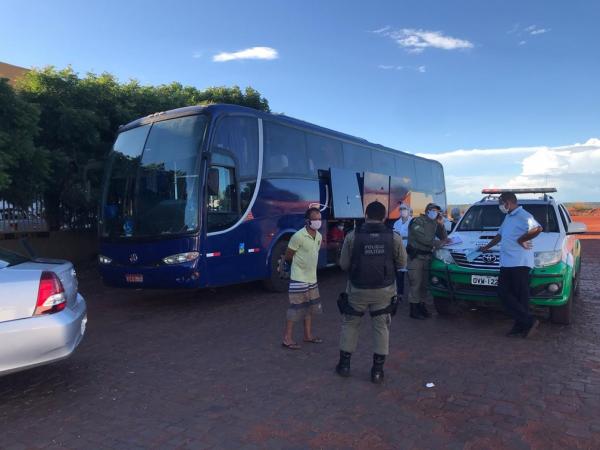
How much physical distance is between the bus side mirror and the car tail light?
12.1 feet

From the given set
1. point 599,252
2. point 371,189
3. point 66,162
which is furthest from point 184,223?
point 599,252

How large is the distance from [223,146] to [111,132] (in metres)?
6.41

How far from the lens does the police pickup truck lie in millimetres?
6164

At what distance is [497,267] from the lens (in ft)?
21.1

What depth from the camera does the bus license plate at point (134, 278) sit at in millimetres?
7927

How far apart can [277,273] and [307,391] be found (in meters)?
5.03

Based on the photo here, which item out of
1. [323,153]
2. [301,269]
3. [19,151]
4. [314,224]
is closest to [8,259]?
[301,269]

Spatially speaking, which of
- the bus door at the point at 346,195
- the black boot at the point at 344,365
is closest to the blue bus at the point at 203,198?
the bus door at the point at 346,195

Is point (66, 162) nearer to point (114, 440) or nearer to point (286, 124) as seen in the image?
point (286, 124)

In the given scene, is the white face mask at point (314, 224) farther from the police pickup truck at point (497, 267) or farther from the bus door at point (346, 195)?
the bus door at point (346, 195)

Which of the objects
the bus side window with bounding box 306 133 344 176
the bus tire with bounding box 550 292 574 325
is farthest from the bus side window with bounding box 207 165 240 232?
the bus tire with bounding box 550 292 574 325

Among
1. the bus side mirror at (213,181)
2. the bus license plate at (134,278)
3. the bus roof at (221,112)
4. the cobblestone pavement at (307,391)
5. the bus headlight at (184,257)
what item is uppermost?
the bus roof at (221,112)

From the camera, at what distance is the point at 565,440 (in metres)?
3.46

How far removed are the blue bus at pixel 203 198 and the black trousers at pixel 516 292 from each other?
4314 millimetres
